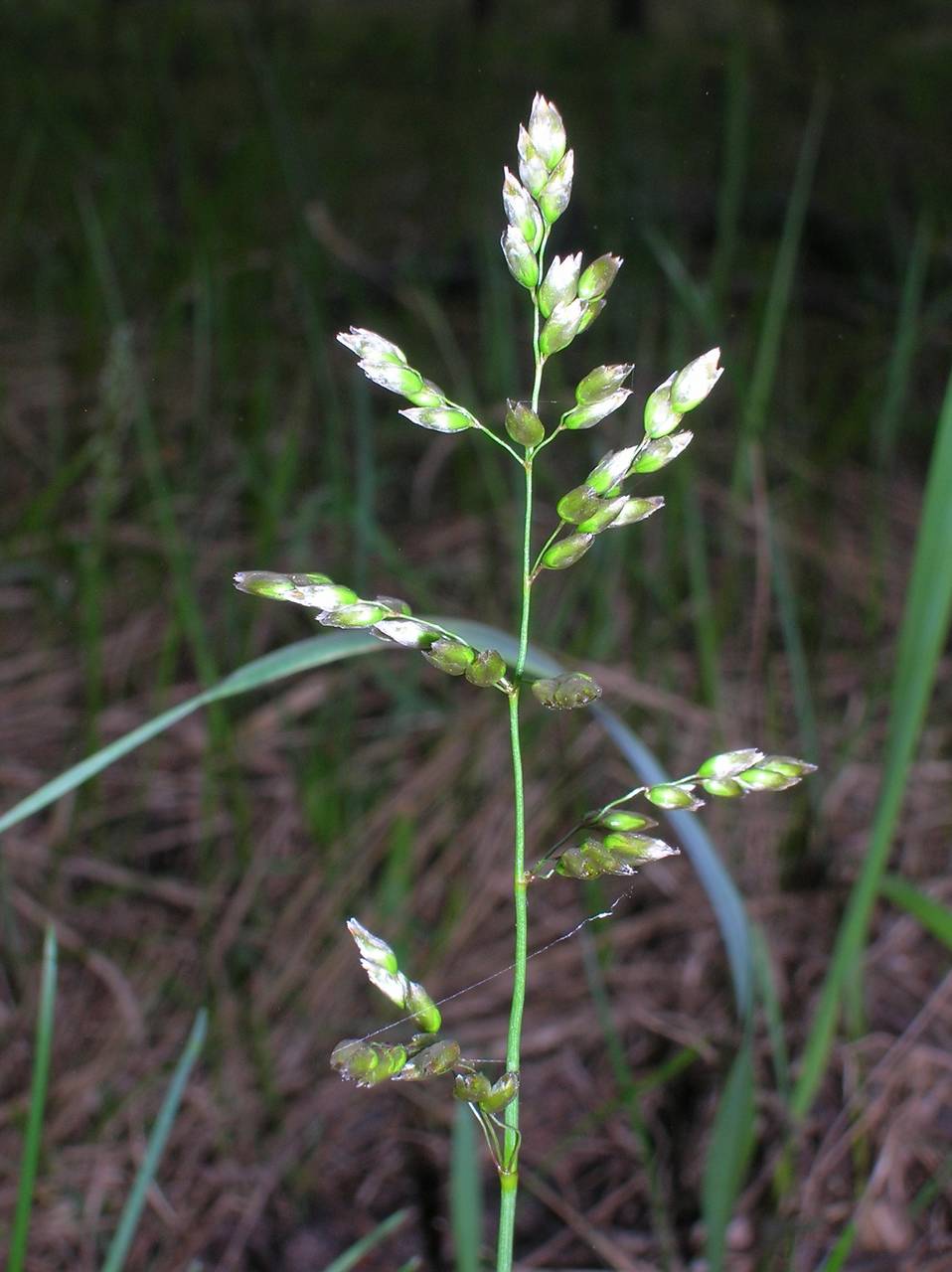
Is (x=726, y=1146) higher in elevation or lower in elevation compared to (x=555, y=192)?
lower

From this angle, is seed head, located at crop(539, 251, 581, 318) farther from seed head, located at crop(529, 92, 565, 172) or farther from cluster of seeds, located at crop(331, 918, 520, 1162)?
cluster of seeds, located at crop(331, 918, 520, 1162)

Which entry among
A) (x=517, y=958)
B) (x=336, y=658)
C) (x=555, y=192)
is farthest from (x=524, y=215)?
(x=336, y=658)

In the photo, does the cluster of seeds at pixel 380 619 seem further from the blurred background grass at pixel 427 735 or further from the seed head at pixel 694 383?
the blurred background grass at pixel 427 735

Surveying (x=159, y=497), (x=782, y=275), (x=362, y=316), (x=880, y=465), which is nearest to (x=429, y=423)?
(x=159, y=497)

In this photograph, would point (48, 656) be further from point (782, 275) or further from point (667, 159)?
point (667, 159)

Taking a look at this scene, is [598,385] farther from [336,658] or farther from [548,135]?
[336,658]

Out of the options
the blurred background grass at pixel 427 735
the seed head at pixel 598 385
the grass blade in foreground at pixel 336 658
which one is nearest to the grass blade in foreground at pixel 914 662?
the blurred background grass at pixel 427 735
